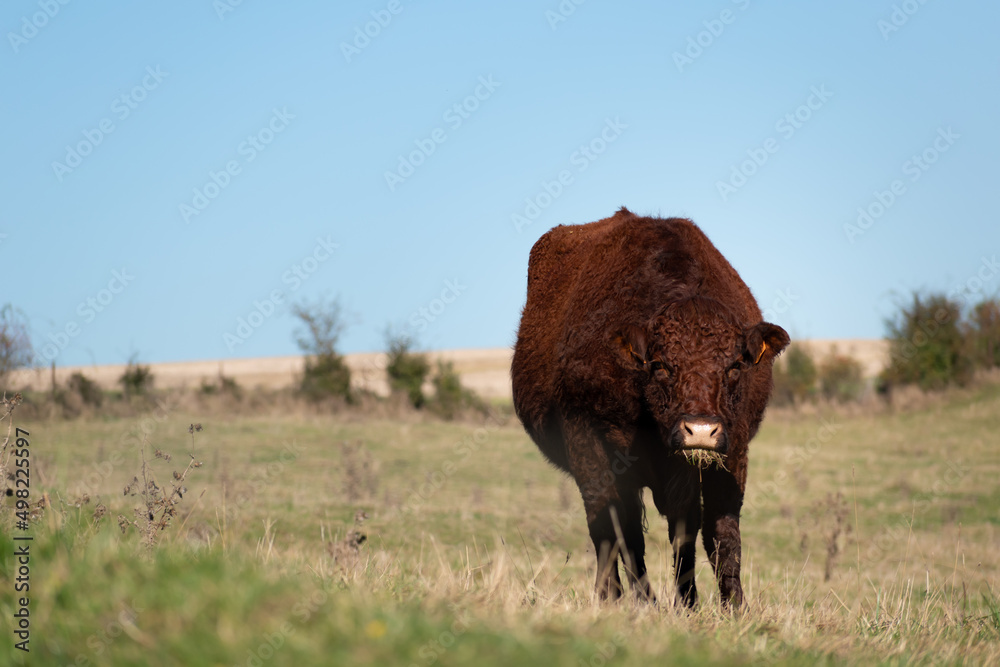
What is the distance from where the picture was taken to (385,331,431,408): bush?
3781 cm

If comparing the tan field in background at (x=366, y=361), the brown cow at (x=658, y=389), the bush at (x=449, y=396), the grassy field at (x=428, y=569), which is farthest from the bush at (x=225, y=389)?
the brown cow at (x=658, y=389)

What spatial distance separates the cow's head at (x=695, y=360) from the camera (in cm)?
503

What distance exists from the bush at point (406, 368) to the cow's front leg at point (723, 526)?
3197 centimetres

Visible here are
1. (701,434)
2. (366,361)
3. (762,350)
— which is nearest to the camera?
(701,434)

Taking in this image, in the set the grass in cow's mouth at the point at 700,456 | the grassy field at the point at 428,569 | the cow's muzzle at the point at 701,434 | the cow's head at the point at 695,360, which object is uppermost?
the cow's head at the point at 695,360

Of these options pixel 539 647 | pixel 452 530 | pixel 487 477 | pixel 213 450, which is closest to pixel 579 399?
pixel 539 647

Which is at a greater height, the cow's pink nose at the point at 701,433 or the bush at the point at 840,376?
the cow's pink nose at the point at 701,433

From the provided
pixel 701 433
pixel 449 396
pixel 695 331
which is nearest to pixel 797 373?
pixel 449 396

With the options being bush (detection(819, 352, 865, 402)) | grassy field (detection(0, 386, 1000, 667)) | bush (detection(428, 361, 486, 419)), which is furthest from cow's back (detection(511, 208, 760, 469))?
bush (detection(819, 352, 865, 402))

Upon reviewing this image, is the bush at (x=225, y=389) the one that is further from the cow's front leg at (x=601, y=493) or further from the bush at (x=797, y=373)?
the cow's front leg at (x=601, y=493)

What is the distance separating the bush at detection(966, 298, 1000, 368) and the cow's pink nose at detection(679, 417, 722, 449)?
115 feet

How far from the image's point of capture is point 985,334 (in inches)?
1400

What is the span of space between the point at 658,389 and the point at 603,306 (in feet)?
2.87

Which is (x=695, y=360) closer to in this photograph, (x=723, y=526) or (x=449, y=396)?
(x=723, y=526)
